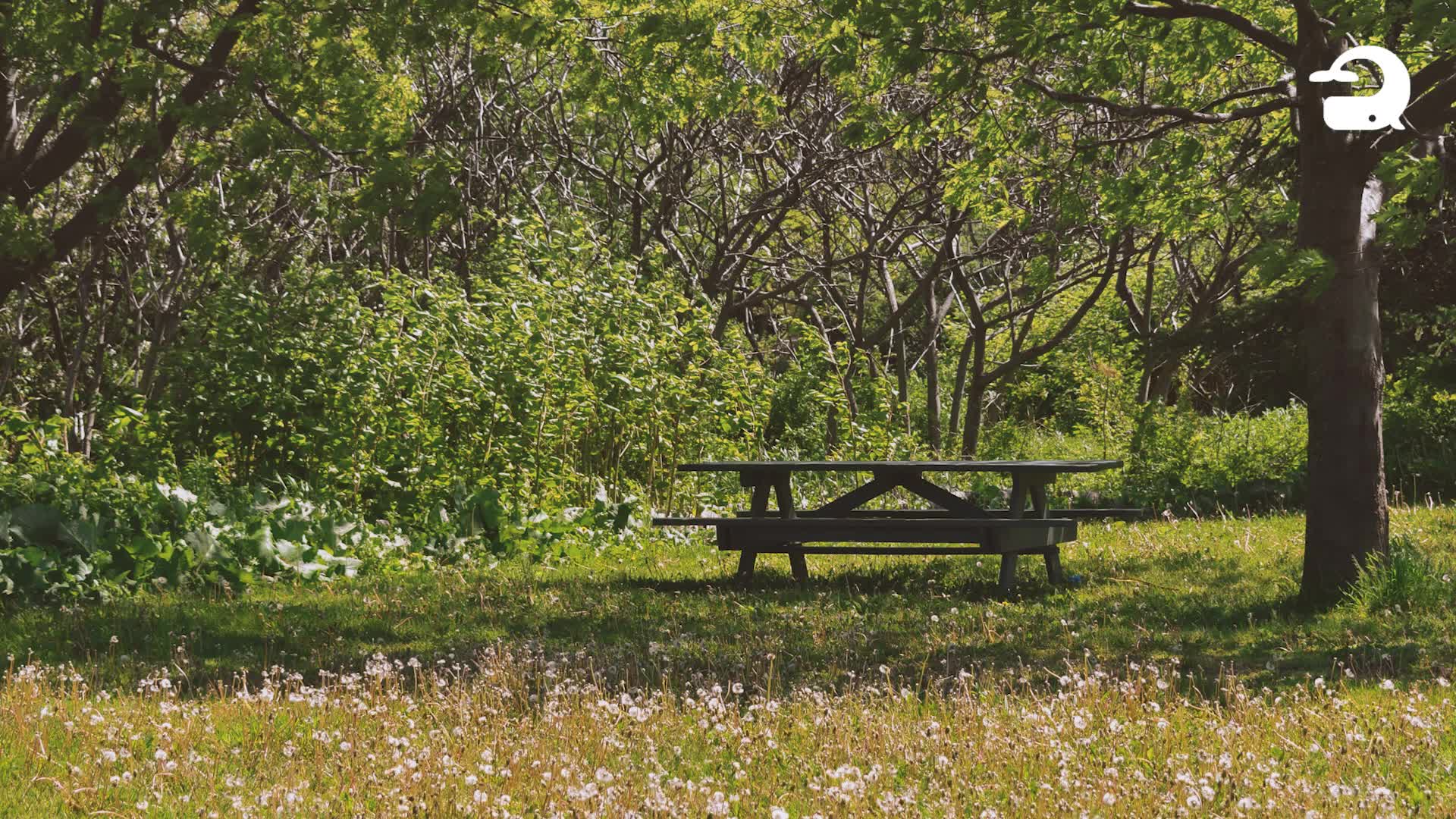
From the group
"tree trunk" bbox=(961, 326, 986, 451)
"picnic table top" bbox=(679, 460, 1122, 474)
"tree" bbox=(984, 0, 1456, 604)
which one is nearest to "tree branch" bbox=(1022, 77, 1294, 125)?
"tree" bbox=(984, 0, 1456, 604)

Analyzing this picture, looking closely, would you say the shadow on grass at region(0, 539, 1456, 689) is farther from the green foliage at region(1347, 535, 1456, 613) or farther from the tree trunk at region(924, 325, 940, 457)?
the tree trunk at region(924, 325, 940, 457)

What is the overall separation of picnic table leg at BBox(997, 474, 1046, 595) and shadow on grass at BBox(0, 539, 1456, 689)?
108mm

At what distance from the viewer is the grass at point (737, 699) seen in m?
3.67

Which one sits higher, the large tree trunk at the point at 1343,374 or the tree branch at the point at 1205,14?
the tree branch at the point at 1205,14

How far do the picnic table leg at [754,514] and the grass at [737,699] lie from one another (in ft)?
0.92

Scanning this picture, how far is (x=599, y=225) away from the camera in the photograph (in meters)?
15.1

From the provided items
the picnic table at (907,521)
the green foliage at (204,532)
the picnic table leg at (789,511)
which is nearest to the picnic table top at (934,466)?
the picnic table at (907,521)

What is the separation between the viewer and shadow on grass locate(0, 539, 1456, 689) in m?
5.57

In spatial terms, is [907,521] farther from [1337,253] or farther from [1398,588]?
[1337,253]

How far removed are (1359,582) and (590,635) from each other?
3.79 m

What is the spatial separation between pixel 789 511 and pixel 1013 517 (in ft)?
4.45

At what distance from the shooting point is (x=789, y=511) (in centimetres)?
817

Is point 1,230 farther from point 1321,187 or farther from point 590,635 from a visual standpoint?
point 1321,187

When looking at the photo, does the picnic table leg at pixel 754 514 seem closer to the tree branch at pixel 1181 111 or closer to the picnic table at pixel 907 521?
the picnic table at pixel 907 521
